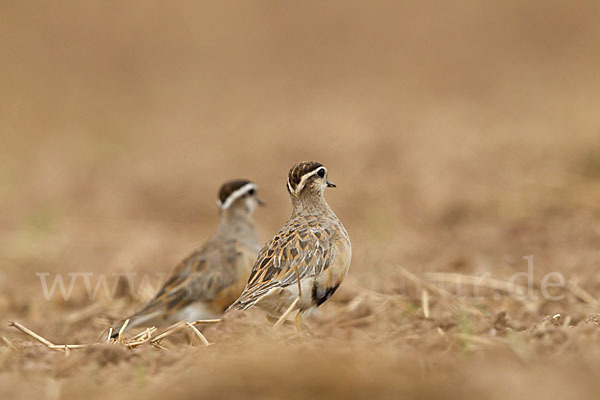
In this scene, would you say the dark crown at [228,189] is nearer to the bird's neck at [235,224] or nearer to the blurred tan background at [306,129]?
the bird's neck at [235,224]

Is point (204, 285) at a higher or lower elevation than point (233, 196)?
lower

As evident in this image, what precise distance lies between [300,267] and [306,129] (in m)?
10.0

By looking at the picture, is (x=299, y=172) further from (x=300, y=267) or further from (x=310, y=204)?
(x=300, y=267)

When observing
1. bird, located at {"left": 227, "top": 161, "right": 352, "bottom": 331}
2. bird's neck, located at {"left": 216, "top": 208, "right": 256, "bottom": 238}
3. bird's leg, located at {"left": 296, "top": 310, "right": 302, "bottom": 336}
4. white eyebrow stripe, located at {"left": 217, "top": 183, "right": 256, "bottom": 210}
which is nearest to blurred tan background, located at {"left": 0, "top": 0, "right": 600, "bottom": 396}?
bird's neck, located at {"left": 216, "top": 208, "right": 256, "bottom": 238}

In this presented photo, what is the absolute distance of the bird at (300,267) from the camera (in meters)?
5.01

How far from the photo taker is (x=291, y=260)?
5070mm

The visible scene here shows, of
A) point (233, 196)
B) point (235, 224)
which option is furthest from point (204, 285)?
point (233, 196)

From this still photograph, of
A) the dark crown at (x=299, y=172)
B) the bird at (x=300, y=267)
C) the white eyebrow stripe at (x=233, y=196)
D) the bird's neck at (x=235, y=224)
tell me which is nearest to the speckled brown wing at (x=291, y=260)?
the bird at (x=300, y=267)

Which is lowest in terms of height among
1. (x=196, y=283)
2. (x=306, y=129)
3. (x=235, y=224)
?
(x=196, y=283)

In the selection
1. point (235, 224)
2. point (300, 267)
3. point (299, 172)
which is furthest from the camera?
point (235, 224)

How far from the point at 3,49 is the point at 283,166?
42.6 feet

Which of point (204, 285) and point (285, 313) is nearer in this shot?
point (285, 313)

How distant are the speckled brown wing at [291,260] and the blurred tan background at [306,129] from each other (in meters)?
1.80

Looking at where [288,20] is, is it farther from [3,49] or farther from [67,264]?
[67,264]
